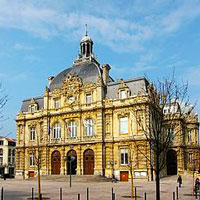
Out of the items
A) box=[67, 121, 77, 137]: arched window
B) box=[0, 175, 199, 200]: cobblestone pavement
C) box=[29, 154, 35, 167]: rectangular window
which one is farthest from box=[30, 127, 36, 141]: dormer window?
box=[0, 175, 199, 200]: cobblestone pavement

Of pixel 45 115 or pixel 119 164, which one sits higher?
pixel 45 115

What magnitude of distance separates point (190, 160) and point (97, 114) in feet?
64.3

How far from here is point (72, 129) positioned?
186 ft

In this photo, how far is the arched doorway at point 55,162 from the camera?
2259 inches

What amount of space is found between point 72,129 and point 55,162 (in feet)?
22.5

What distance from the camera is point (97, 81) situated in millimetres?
55812

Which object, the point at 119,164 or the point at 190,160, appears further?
the point at 190,160

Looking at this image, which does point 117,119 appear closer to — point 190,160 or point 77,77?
point 77,77

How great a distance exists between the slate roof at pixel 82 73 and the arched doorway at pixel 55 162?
12278 millimetres

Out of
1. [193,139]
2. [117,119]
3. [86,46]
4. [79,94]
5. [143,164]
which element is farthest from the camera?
[86,46]

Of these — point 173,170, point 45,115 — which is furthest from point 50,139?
point 173,170

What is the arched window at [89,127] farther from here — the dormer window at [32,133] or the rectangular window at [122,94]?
the dormer window at [32,133]

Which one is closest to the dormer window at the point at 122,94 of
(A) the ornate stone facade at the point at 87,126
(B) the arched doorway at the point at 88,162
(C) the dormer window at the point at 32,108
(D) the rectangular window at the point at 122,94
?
(D) the rectangular window at the point at 122,94

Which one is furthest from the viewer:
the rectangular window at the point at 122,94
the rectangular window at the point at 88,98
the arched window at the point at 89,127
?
the rectangular window at the point at 88,98
